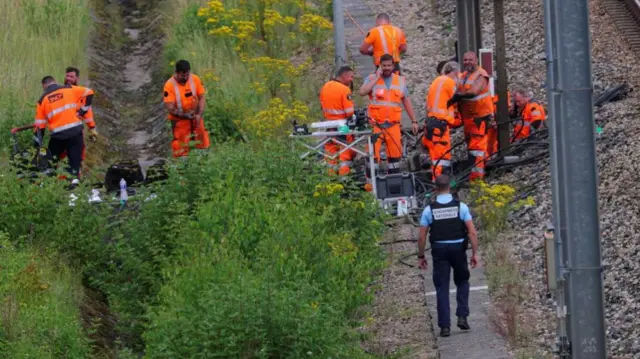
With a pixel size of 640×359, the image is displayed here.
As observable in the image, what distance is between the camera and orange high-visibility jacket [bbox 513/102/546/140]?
18456 mm

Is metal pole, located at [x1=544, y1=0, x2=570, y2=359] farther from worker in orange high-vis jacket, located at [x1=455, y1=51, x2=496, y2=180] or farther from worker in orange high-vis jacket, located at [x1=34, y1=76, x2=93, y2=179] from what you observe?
worker in orange high-vis jacket, located at [x1=34, y1=76, x2=93, y2=179]

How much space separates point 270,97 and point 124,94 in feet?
13.9

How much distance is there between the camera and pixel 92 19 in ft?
91.8

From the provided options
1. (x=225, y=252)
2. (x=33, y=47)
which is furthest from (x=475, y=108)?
(x=33, y=47)

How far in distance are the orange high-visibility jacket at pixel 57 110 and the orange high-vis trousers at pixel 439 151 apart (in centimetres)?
443

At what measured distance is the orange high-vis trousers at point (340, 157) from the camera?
16.4 metres

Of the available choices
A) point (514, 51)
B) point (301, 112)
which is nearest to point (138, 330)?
point (301, 112)

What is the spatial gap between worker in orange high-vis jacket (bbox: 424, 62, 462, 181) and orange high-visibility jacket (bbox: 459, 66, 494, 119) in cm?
33

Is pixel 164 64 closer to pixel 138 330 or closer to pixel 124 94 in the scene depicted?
pixel 124 94

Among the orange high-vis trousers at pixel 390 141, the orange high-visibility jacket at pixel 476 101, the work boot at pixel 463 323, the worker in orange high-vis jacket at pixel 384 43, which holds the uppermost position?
the worker in orange high-vis jacket at pixel 384 43

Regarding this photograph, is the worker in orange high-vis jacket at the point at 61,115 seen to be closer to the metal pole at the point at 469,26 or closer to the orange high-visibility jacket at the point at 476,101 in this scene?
A: the orange high-visibility jacket at the point at 476,101

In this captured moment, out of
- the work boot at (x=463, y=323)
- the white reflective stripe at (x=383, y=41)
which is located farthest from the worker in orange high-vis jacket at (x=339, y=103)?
the work boot at (x=463, y=323)

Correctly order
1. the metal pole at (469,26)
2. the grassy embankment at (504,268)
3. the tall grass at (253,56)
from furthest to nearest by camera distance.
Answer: the tall grass at (253,56)
the metal pole at (469,26)
the grassy embankment at (504,268)

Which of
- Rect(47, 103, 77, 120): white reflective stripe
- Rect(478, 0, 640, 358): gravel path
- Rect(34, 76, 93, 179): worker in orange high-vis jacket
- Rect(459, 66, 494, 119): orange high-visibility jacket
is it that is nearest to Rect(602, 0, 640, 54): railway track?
Rect(478, 0, 640, 358): gravel path
